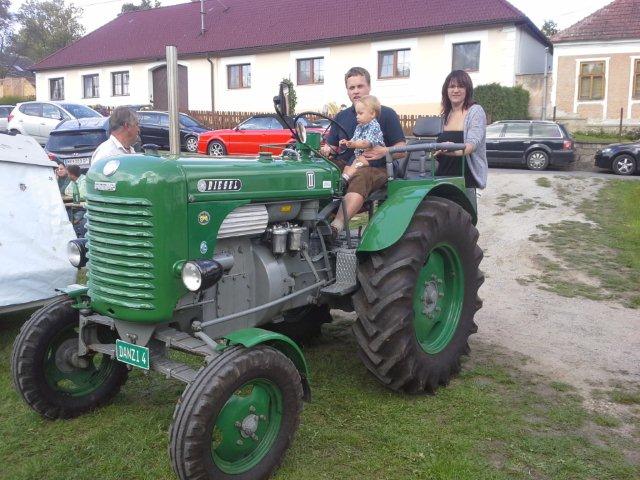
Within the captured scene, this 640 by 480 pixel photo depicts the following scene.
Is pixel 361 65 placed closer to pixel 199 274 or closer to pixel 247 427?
pixel 199 274

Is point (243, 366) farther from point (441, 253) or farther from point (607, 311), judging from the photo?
point (607, 311)

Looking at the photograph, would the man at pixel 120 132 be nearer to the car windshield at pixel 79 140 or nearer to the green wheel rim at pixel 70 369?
the green wheel rim at pixel 70 369

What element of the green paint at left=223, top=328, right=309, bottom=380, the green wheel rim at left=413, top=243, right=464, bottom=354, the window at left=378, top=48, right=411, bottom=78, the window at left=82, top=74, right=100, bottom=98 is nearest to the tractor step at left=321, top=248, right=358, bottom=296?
the green wheel rim at left=413, top=243, right=464, bottom=354

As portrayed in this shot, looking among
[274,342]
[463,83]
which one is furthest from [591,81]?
[274,342]

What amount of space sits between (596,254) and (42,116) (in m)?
15.6

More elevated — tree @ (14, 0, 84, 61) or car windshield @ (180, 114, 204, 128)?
tree @ (14, 0, 84, 61)

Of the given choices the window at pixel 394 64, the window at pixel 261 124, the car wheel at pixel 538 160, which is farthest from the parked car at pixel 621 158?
the window at pixel 394 64

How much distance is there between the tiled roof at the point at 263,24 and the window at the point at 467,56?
→ 0.80 metres

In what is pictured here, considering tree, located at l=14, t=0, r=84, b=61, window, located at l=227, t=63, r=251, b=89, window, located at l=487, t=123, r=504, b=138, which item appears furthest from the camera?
tree, located at l=14, t=0, r=84, b=61

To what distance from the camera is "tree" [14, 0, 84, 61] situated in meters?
55.0

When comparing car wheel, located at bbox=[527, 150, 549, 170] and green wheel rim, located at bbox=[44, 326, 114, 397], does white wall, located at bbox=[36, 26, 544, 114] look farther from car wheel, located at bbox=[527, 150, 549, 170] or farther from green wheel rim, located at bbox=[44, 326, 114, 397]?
green wheel rim, located at bbox=[44, 326, 114, 397]

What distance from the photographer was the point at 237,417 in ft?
9.70

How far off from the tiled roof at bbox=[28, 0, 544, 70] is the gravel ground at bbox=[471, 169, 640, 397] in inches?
665

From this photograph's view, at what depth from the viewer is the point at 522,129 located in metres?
17.5
